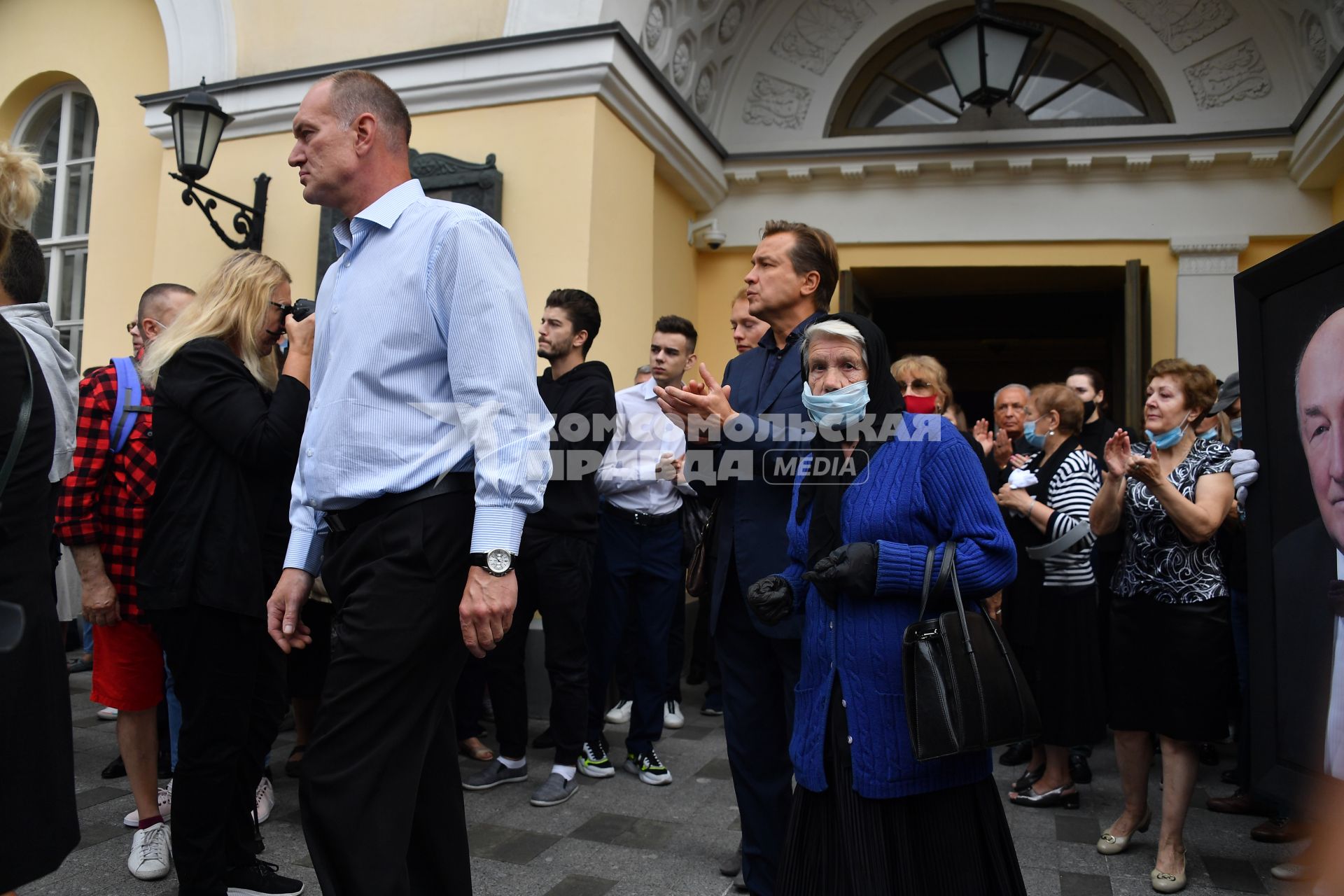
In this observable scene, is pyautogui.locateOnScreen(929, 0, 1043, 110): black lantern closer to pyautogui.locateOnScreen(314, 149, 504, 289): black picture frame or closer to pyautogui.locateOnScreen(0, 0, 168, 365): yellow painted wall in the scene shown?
pyautogui.locateOnScreen(314, 149, 504, 289): black picture frame

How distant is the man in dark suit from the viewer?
3.16 m

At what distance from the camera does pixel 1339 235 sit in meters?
1.62

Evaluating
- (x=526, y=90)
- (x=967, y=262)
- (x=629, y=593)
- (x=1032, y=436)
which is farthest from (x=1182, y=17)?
(x=629, y=593)

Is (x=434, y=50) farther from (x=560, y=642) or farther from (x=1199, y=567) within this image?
(x=1199, y=567)

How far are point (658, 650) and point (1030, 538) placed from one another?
191 cm

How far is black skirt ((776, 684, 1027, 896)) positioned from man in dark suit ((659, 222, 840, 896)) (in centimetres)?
60

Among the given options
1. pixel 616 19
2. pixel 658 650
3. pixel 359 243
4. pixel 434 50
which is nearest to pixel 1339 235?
pixel 359 243

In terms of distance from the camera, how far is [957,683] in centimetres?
238

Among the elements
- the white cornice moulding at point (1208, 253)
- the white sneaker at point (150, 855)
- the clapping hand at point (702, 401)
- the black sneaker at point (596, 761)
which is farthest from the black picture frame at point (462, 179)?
the white cornice moulding at point (1208, 253)

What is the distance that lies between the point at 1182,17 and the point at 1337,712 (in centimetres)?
837

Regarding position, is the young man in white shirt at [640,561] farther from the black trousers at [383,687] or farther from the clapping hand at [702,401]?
the black trousers at [383,687]

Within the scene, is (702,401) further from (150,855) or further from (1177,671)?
(150,855)

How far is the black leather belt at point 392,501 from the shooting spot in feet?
7.13

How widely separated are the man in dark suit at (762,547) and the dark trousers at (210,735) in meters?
1.52
